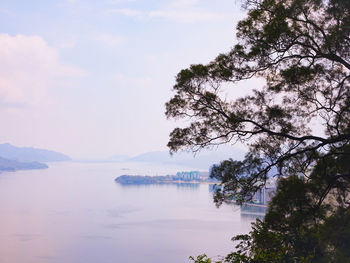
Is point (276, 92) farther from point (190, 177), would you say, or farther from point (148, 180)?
point (190, 177)

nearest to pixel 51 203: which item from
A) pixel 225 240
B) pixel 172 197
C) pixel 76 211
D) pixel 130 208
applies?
pixel 76 211

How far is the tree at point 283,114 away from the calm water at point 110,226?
1438cm

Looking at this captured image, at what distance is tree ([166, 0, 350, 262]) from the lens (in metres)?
2.82

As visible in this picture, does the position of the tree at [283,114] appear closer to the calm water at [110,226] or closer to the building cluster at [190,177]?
the calm water at [110,226]

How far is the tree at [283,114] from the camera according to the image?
9.25ft

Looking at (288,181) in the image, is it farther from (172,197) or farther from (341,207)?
(172,197)

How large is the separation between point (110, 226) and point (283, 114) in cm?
2244

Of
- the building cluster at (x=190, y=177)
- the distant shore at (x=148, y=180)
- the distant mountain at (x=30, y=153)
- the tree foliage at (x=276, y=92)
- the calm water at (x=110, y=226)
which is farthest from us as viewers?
the distant mountain at (x=30, y=153)

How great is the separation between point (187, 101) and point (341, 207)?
5.08ft

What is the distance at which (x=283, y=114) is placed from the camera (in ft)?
9.97

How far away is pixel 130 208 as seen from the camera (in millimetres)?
31031

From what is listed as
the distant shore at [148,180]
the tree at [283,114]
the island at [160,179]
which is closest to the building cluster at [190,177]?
the island at [160,179]

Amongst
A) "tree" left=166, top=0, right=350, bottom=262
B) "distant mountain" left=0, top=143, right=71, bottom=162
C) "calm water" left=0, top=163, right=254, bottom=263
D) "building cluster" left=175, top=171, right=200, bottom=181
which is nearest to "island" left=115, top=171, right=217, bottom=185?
"building cluster" left=175, top=171, right=200, bottom=181

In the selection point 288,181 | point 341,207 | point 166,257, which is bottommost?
point 166,257
